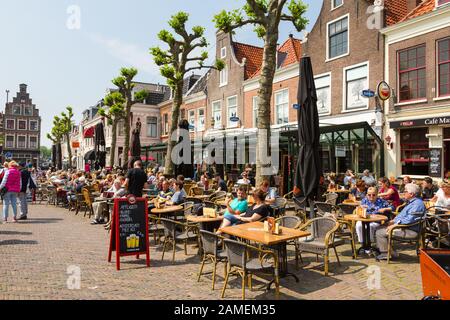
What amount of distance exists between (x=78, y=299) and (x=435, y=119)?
493 inches

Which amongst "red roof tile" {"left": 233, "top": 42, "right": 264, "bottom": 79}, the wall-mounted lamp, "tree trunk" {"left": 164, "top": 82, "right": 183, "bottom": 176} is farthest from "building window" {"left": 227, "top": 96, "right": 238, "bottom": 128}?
the wall-mounted lamp

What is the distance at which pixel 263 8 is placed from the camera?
10.4 meters

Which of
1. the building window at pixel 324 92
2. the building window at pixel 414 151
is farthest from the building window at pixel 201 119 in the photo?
the building window at pixel 414 151

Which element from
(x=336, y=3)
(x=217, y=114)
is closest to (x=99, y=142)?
(x=217, y=114)

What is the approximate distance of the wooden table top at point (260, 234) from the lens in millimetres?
4445

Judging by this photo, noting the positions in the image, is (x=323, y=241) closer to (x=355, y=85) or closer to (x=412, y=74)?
(x=412, y=74)

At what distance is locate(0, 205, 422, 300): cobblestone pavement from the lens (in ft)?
14.4

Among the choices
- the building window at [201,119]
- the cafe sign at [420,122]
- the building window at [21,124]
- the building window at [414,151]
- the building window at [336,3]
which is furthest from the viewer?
the building window at [21,124]

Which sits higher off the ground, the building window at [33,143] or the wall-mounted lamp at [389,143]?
the building window at [33,143]

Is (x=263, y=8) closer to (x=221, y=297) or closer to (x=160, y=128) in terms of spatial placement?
(x=221, y=297)

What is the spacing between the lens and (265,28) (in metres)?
10.2

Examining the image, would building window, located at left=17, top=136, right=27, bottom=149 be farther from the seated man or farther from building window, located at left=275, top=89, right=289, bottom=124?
the seated man

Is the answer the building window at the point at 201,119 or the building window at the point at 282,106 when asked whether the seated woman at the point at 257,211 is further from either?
the building window at the point at 201,119

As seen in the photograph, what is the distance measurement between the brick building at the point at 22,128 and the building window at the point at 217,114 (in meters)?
49.6
